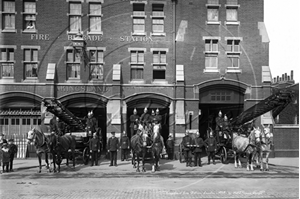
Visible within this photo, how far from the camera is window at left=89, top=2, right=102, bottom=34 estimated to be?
1689cm

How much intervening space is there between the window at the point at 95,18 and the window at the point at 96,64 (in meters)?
1.46

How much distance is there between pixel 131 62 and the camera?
19.6m

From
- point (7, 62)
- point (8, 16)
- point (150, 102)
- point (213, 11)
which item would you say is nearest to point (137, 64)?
point (150, 102)

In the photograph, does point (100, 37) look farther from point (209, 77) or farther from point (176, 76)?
point (209, 77)

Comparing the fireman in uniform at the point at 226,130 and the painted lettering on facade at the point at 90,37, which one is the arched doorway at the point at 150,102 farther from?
the painted lettering on facade at the point at 90,37

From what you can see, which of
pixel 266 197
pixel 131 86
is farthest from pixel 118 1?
pixel 266 197

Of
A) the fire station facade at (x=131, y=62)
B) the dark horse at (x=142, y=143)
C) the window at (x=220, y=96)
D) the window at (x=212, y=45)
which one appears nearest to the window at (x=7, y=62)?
the fire station facade at (x=131, y=62)

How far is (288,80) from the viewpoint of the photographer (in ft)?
10.1

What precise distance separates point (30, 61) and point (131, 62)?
6.10 m

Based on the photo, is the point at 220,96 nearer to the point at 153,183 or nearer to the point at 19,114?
the point at 153,183

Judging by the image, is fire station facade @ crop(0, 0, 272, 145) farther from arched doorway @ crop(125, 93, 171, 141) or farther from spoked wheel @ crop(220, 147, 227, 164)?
spoked wheel @ crop(220, 147, 227, 164)

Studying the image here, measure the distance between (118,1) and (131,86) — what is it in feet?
18.1

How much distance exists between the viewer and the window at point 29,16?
45.9 ft

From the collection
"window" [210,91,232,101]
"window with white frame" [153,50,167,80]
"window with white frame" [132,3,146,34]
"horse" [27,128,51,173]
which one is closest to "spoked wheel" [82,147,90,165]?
"horse" [27,128,51,173]
